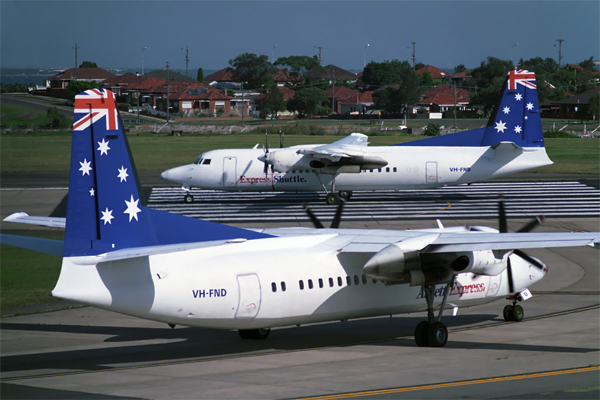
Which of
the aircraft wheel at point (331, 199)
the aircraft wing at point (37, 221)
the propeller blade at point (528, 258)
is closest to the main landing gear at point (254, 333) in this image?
the aircraft wing at point (37, 221)

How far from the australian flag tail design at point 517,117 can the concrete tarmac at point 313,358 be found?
20.6 metres

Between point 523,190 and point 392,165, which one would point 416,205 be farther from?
point 523,190

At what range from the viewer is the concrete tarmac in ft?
42.3

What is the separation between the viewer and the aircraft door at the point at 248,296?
14.7m

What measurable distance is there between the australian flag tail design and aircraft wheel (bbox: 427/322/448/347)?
89.5 ft

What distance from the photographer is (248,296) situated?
Result: 581 inches

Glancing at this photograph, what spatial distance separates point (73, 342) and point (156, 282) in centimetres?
509

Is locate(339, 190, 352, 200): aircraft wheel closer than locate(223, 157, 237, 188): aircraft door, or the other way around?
locate(223, 157, 237, 188): aircraft door

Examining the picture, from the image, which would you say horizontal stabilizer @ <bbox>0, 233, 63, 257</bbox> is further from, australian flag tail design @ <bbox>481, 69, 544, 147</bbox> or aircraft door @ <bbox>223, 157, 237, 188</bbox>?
australian flag tail design @ <bbox>481, 69, 544, 147</bbox>

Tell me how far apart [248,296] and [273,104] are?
123344 mm

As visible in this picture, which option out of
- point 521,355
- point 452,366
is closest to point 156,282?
point 452,366

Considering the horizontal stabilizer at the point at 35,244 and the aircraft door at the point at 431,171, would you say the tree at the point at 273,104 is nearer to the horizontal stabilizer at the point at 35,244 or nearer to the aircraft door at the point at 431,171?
the aircraft door at the point at 431,171

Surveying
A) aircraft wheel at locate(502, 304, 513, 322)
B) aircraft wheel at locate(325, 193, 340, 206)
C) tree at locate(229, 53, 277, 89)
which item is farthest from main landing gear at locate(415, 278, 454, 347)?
tree at locate(229, 53, 277, 89)

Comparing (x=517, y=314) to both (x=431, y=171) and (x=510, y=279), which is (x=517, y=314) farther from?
(x=431, y=171)
